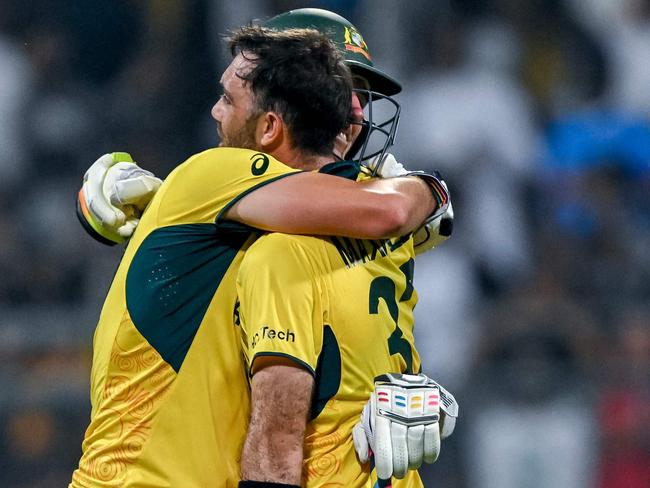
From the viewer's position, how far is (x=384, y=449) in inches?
96.2

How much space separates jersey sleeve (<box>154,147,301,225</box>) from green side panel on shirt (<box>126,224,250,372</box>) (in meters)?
0.04

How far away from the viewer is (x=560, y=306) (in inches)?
223

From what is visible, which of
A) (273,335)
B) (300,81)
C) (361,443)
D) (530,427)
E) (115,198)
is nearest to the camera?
(273,335)

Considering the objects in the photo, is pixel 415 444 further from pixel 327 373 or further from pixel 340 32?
pixel 340 32

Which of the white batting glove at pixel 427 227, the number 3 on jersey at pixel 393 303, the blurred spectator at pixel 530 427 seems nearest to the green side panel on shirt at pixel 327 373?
the number 3 on jersey at pixel 393 303

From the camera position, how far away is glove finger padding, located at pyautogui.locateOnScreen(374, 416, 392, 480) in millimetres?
2443

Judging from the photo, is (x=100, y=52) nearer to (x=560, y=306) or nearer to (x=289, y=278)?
(x=560, y=306)

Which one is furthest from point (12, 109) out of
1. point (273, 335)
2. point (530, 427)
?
point (273, 335)

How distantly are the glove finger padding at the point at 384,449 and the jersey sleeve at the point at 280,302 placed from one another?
0.19 meters

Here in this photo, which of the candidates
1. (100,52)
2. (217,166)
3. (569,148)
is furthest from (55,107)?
(217,166)

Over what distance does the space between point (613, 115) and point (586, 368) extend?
4.72ft

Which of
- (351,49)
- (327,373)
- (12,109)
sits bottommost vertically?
(12,109)

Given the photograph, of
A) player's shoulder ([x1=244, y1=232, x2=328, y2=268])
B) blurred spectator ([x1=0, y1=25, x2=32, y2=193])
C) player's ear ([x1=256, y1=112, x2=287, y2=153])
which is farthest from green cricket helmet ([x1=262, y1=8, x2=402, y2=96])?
blurred spectator ([x1=0, y1=25, x2=32, y2=193])

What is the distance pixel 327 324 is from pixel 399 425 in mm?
283
